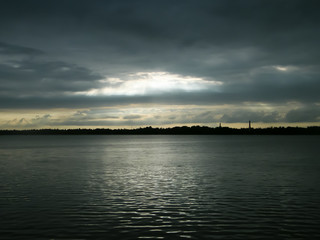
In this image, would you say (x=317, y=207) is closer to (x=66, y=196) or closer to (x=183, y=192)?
(x=183, y=192)

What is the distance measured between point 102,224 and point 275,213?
39.2 feet

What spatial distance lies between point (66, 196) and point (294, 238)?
20221 mm

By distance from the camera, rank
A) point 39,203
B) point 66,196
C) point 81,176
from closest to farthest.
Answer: point 39,203, point 66,196, point 81,176

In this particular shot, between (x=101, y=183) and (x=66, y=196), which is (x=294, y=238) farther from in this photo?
(x=101, y=183)

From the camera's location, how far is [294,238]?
62.0 feet

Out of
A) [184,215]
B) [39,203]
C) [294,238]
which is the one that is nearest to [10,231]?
[39,203]

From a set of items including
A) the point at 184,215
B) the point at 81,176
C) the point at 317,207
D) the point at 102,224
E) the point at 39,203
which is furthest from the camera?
the point at 81,176

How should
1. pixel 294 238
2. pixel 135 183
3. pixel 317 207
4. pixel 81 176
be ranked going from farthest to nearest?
1. pixel 81 176
2. pixel 135 183
3. pixel 317 207
4. pixel 294 238

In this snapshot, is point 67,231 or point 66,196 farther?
point 66,196

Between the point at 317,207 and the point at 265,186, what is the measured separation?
11.3 metres

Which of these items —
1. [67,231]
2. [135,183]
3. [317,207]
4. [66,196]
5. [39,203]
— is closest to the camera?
[67,231]

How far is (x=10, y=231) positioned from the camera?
66.4 ft

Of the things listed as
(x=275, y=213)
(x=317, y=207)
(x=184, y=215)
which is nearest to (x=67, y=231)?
(x=184, y=215)

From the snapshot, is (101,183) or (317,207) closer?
(317,207)
